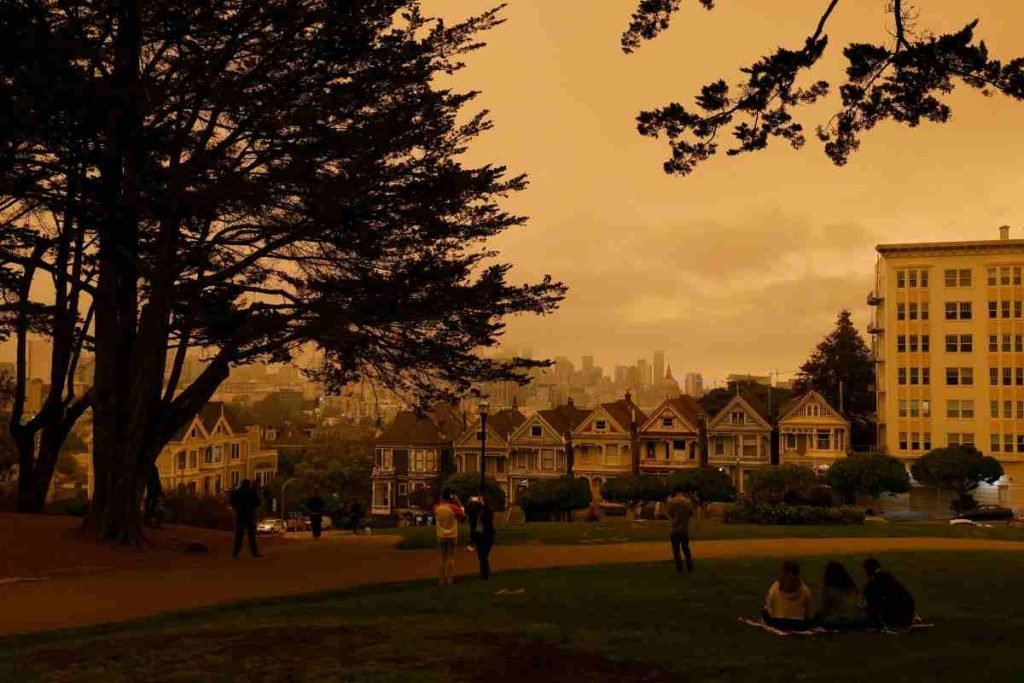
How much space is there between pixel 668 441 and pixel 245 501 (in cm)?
5766

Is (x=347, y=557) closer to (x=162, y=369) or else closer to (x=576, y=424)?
(x=162, y=369)

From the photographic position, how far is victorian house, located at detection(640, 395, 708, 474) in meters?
76.1

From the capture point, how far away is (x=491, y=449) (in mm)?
81625

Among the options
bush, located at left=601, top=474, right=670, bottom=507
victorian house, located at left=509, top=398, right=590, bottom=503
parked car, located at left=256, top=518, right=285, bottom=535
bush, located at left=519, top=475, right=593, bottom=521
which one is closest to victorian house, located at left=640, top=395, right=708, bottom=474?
victorian house, located at left=509, top=398, right=590, bottom=503

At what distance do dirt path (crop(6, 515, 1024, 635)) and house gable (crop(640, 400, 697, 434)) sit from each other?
47.8 meters

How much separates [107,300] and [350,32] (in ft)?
30.3

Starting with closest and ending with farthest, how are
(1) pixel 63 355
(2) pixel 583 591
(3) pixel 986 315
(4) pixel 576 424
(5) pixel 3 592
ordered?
(2) pixel 583 591
(5) pixel 3 592
(1) pixel 63 355
(3) pixel 986 315
(4) pixel 576 424

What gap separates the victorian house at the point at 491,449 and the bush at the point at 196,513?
150ft

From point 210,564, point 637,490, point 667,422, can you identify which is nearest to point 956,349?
point 667,422

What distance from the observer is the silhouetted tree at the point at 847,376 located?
3728 inches

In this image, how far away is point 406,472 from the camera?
282 ft

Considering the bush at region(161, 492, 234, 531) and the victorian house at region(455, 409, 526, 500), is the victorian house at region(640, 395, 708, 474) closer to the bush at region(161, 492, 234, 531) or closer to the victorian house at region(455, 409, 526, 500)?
the victorian house at region(455, 409, 526, 500)

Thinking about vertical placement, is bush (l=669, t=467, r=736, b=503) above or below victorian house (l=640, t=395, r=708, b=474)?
below

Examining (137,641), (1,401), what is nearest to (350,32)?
(137,641)
